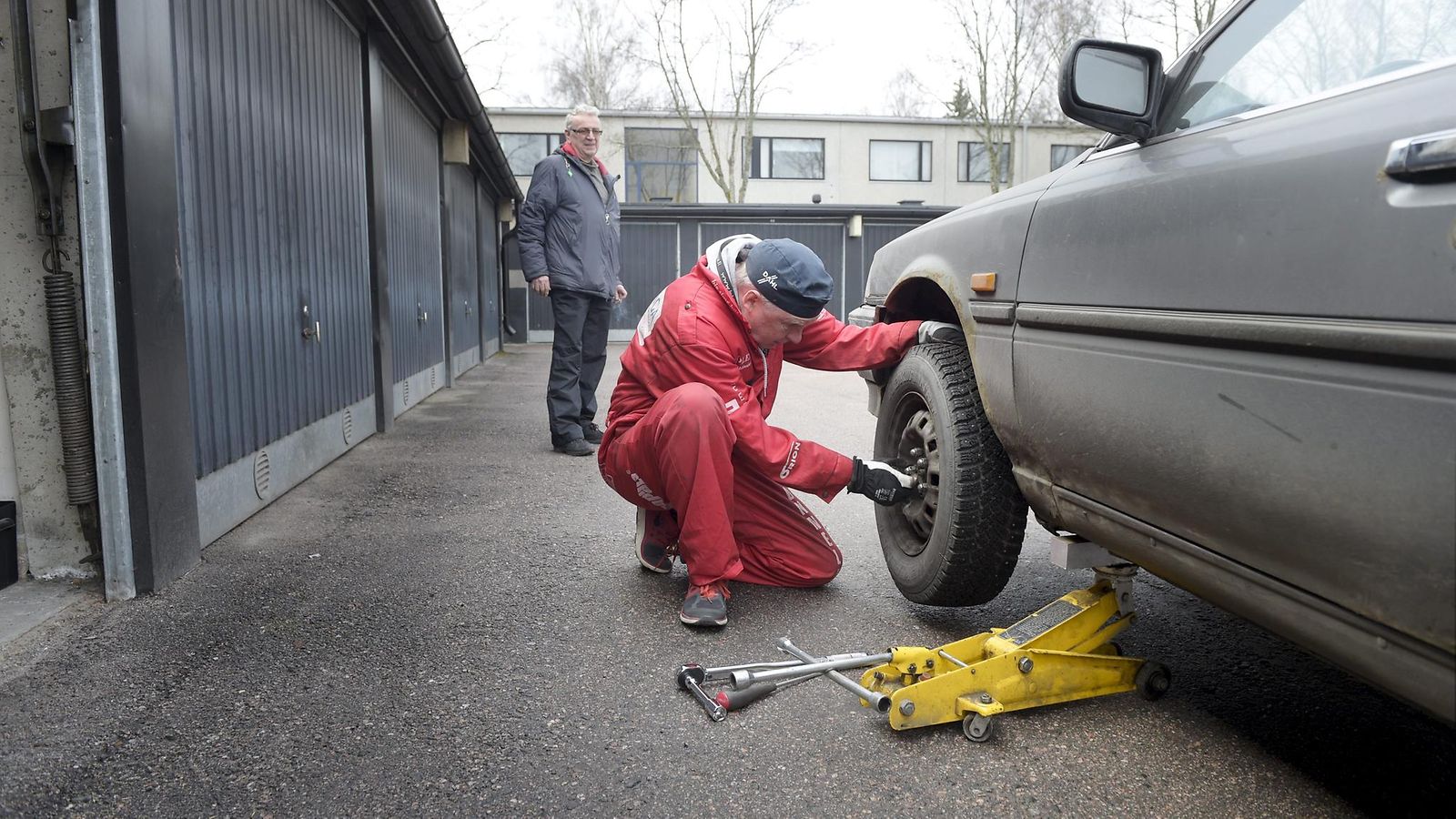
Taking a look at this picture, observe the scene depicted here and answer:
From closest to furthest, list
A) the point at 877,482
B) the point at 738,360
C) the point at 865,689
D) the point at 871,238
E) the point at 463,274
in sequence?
the point at 865,689 < the point at 877,482 < the point at 738,360 < the point at 463,274 < the point at 871,238

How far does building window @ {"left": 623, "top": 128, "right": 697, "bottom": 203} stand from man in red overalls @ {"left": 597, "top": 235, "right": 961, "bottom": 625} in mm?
28024

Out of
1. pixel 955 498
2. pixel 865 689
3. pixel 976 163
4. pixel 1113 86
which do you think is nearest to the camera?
pixel 1113 86

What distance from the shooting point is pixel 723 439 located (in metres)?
2.80

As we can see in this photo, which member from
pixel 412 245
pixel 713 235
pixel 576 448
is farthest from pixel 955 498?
pixel 713 235

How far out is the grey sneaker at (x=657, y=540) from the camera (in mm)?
3309

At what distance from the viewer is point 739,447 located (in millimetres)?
2861

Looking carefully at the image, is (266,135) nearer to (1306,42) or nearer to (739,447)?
(739,447)

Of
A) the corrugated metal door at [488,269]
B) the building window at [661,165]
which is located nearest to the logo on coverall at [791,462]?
the corrugated metal door at [488,269]

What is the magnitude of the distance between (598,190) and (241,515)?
319 cm

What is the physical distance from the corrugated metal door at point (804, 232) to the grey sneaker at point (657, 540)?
56.4ft

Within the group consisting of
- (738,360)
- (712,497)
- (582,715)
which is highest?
(738,360)

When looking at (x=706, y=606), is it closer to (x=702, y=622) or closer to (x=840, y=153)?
(x=702, y=622)

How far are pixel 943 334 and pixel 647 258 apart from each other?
17.9 m

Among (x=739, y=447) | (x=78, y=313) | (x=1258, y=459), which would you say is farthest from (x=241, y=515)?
(x=1258, y=459)
